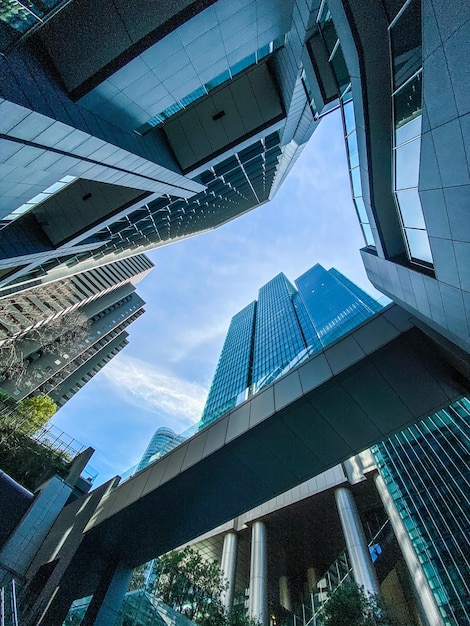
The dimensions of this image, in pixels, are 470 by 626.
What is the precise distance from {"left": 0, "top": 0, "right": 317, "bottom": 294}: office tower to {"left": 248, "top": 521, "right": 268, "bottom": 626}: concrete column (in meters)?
38.3

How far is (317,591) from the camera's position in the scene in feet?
124

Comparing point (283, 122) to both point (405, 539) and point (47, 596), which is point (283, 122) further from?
point (405, 539)

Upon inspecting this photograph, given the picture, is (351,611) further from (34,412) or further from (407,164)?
(34,412)

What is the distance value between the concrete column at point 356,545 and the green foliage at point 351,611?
8.90 m

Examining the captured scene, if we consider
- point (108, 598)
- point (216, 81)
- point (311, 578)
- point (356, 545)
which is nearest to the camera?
point (108, 598)

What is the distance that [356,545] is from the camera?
3028 centimetres

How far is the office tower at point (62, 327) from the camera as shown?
2788 cm

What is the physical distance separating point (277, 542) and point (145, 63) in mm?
55806

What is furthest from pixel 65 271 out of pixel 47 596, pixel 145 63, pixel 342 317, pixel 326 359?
pixel 342 317

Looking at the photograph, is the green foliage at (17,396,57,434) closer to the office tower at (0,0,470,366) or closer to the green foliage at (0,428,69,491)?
the green foliage at (0,428,69,491)

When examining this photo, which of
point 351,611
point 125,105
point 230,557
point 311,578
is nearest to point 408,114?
point 125,105

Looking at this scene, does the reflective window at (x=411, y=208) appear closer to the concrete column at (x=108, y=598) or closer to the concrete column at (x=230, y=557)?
the concrete column at (x=108, y=598)

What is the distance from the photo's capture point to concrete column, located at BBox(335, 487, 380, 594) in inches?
1061

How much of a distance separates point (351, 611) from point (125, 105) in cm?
2724
